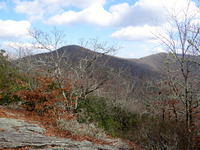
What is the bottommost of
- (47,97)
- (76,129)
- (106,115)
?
(106,115)

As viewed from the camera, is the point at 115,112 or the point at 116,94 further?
the point at 116,94

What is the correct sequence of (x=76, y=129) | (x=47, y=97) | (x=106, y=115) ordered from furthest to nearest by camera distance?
(x=106, y=115), (x=47, y=97), (x=76, y=129)

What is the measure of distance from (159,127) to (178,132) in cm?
165

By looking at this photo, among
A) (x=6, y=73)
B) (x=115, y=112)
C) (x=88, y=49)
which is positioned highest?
(x=88, y=49)

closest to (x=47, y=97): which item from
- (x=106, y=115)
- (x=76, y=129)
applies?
(x=76, y=129)

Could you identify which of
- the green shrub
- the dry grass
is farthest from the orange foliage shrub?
the dry grass

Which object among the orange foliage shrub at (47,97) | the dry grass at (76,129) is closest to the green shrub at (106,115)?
the orange foliage shrub at (47,97)

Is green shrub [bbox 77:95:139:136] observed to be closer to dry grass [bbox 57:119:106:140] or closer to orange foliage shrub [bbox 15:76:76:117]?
orange foliage shrub [bbox 15:76:76:117]

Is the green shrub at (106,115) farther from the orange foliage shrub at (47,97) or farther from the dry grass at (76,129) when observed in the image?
the dry grass at (76,129)

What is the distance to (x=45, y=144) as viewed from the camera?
5.94 meters

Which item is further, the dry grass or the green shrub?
the green shrub

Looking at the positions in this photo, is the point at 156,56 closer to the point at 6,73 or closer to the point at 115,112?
the point at 115,112

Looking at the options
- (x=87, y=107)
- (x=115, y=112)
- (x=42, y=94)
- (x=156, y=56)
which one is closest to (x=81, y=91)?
(x=87, y=107)

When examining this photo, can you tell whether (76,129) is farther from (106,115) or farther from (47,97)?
(106,115)
